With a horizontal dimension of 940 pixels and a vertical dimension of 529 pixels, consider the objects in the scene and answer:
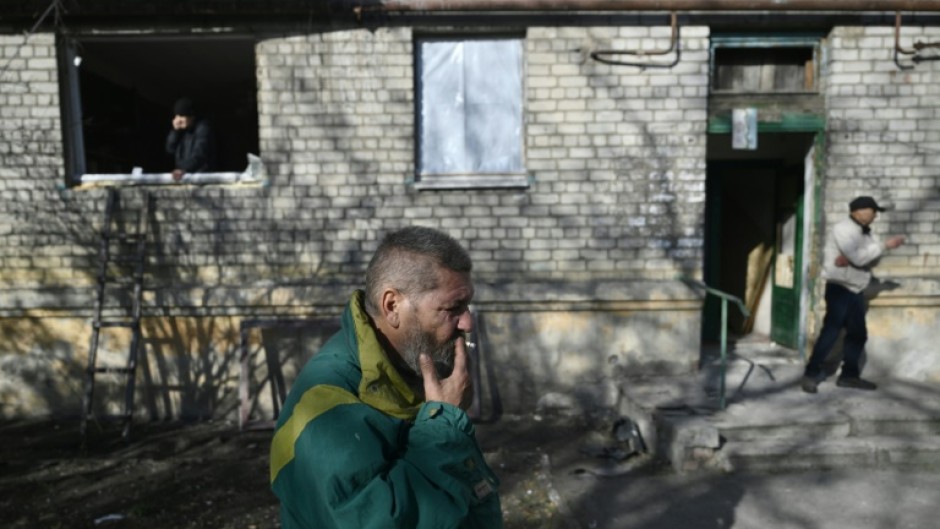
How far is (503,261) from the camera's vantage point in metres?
5.62

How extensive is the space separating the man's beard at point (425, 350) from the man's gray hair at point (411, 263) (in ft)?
0.35

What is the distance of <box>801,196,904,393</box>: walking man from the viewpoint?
503cm

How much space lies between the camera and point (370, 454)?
124 centimetres

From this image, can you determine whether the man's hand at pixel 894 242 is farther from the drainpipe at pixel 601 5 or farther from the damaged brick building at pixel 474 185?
the drainpipe at pixel 601 5

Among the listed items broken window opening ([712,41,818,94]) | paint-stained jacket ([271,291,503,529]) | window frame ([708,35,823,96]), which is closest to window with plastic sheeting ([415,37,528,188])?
window frame ([708,35,823,96])

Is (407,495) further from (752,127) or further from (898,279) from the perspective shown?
(898,279)

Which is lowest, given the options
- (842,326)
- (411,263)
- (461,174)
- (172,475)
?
(172,475)

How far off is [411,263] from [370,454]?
50cm

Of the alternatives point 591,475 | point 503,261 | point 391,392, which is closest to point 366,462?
point 391,392

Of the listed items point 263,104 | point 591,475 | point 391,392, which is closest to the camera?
point 391,392

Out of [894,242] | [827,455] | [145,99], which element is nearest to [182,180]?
[145,99]

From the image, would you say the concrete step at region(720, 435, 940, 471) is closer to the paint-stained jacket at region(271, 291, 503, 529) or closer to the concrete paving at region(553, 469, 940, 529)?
the concrete paving at region(553, 469, 940, 529)

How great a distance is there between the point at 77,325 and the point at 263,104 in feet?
8.35

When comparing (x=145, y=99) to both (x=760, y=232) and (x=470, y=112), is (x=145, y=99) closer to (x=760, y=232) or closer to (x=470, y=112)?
(x=470, y=112)
